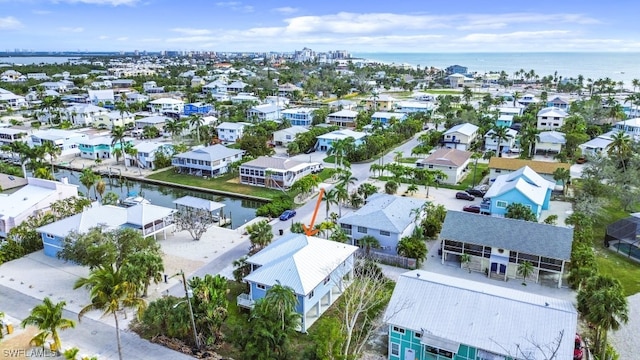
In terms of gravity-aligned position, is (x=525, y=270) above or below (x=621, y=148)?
below

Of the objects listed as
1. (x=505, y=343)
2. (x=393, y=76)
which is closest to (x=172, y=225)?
(x=505, y=343)

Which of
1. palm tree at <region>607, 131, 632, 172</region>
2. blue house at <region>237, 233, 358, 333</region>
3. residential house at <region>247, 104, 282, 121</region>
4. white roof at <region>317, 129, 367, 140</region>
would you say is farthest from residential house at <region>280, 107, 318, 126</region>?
blue house at <region>237, 233, 358, 333</region>

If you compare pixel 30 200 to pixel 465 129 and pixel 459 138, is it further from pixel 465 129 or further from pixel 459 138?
pixel 465 129

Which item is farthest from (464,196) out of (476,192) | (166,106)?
(166,106)

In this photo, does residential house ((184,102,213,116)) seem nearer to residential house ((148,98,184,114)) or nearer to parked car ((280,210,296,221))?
residential house ((148,98,184,114))

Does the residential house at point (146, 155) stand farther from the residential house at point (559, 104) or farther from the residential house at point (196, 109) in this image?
the residential house at point (559, 104)

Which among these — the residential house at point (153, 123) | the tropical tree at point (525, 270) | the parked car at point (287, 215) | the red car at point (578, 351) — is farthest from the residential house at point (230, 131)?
the red car at point (578, 351)

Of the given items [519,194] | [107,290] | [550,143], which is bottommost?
[107,290]
